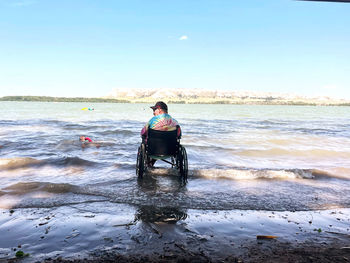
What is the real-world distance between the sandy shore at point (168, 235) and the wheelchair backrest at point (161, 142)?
→ 1.78 metres

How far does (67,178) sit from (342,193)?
611 cm

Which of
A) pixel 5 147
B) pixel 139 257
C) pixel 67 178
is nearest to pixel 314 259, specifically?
pixel 139 257

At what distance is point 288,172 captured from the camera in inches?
279

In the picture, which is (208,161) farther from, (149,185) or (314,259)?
(314,259)

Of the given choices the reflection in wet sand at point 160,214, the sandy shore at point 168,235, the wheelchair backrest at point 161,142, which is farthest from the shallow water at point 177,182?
the wheelchair backrest at point 161,142

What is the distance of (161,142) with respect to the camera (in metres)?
5.88

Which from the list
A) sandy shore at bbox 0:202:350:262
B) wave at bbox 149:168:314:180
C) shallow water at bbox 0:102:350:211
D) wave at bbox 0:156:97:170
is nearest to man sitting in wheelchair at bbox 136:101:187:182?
shallow water at bbox 0:102:350:211

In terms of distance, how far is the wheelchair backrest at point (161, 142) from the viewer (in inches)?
229

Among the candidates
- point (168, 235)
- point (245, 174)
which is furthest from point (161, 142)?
point (168, 235)

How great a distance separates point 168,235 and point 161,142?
9.37 ft

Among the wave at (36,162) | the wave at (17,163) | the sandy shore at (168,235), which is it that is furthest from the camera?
the wave at (36,162)

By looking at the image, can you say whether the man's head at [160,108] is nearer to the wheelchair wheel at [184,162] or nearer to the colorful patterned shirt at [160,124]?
the colorful patterned shirt at [160,124]

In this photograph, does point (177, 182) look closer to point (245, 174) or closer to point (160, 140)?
point (160, 140)

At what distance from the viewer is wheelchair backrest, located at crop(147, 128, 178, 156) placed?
19.1 ft
